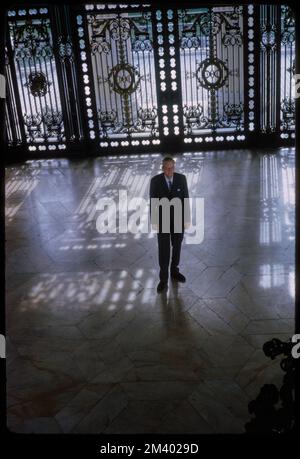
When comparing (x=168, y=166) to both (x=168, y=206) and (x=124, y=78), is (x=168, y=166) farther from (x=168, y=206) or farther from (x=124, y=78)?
(x=124, y=78)

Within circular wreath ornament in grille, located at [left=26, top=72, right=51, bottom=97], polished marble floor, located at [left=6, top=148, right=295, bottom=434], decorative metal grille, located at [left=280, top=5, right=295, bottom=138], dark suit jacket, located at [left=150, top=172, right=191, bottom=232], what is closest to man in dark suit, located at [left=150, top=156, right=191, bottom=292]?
dark suit jacket, located at [left=150, top=172, right=191, bottom=232]

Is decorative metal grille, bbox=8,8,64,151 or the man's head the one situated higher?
decorative metal grille, bbox=8,8,64,151

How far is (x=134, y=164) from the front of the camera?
1139 centimetres

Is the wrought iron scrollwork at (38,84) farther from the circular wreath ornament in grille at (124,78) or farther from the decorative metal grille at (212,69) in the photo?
the decorative metal grille at (212,69)

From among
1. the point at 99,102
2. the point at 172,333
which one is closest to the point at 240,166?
the point at 99,102

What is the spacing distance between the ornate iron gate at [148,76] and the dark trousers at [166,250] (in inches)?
217

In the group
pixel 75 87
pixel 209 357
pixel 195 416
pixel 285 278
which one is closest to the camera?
pixel 195 416

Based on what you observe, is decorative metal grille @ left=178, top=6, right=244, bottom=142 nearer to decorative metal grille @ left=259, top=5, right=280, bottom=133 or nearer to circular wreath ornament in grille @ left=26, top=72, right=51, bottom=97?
decorative metal grille @ left=259, top=5, right=280, bottom=133

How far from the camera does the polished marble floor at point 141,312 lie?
4.90m

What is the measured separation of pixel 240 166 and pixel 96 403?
22.4 ft

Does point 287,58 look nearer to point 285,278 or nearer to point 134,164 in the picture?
point 134,164

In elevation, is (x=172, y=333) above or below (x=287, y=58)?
below

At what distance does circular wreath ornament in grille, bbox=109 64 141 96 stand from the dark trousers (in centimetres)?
564

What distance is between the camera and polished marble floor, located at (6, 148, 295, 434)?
4898mm
